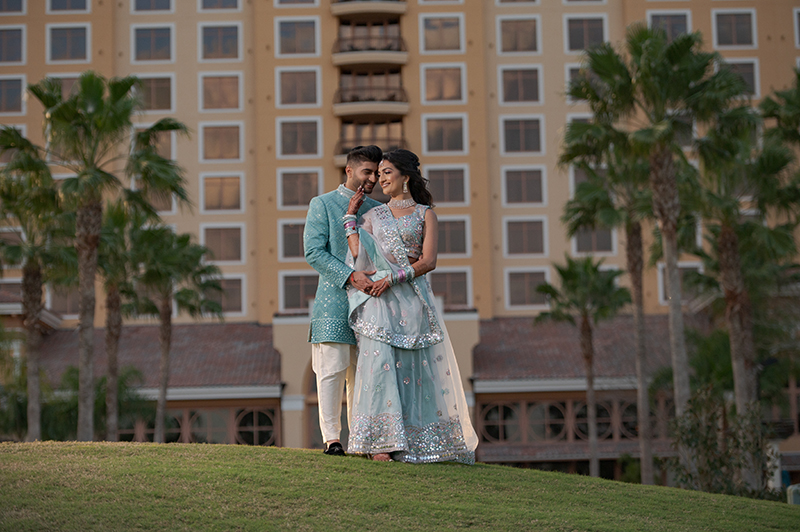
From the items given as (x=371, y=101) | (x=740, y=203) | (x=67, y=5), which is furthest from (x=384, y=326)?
(x=67, y=5)

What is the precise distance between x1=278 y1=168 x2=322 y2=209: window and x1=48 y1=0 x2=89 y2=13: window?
1295 cm

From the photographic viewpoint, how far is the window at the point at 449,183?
45.2 meters

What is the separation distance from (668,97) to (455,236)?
23.6 metres

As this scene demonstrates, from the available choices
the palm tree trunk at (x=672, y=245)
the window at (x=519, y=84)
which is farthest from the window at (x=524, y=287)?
the palm tree trunk at (x=672, y=245)

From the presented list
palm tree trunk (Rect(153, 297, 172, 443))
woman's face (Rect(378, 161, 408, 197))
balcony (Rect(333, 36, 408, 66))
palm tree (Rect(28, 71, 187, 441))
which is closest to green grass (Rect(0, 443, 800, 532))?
woman's face (Rect(378, 161, 408, 197))

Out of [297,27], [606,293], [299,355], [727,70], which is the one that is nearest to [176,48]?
[297,27]

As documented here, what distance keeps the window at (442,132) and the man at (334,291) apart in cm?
3703

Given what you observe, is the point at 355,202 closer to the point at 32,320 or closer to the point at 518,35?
the point at 32,320

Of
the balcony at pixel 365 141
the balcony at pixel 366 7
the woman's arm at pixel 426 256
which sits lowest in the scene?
the woman's arm at pixel 426 256

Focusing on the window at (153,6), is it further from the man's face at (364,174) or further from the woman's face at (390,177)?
the woman's face at (390,177)

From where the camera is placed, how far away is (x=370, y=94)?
150 ft

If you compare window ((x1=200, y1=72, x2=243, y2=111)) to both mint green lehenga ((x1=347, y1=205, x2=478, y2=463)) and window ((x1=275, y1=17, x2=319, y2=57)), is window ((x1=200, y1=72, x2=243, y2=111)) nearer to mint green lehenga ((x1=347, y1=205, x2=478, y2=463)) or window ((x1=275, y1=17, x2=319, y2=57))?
window ((x1=275, y1=17, x2=319, y2=57))

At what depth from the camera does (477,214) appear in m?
45.1

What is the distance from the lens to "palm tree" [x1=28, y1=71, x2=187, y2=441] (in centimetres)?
2056
